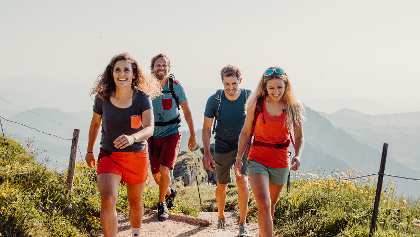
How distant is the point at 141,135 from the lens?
3.05 meters

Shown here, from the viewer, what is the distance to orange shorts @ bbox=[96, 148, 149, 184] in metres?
3.23

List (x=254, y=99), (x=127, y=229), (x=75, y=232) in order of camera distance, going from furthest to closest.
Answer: (x=127, y=229) < (x=75, y=232) < (x=254, y=99)

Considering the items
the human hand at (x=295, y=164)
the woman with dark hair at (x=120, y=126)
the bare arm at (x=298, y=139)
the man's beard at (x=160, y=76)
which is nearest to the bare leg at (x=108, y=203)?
the woman with dark hair at (x=120, y=126)

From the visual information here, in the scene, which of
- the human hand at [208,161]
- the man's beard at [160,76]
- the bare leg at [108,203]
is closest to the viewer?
the bare leg at [108,203]

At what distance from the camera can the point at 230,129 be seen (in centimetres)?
473

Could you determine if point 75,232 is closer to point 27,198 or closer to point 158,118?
point 27,198

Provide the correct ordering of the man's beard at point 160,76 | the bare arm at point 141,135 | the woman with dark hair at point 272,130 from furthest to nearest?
the man's beard at point 160,76 < the woman with dark hair at point 272,130 < the bare arm at point 141,135

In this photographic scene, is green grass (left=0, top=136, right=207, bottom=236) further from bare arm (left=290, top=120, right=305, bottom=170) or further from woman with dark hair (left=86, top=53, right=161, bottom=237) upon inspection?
bare arm (left=290, top=120, right=305, bottom=170)

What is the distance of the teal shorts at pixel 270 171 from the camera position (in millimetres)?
3490

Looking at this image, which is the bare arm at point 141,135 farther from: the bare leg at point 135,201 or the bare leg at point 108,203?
the bare leg at point 135,201

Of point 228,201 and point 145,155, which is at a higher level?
point 145,155

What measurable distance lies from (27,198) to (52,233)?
0.60 meters

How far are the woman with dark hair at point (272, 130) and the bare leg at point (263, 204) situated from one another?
11 millimetres

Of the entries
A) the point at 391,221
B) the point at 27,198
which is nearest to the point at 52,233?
the point at 27,198
